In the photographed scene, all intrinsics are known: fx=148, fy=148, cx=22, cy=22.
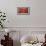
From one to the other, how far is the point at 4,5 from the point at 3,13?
242 mm

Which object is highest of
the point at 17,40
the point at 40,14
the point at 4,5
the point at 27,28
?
the point at 4,5

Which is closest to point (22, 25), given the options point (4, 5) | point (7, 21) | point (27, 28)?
point (27, 28)

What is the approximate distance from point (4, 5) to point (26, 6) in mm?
648

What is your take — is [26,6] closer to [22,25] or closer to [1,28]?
[22,25]

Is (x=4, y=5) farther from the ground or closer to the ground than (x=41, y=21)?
farther from the ground

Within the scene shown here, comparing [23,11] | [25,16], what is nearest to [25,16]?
[25,16]

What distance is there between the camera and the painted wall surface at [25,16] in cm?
433

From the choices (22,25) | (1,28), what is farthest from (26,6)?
(1,28)

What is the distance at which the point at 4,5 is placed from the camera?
171 inches

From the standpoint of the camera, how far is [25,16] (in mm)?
4348

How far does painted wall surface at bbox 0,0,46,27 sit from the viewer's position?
4.33m

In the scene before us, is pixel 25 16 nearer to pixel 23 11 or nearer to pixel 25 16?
pixel 25 16

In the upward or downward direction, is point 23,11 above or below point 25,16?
above

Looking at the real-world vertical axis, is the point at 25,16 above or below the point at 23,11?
below
